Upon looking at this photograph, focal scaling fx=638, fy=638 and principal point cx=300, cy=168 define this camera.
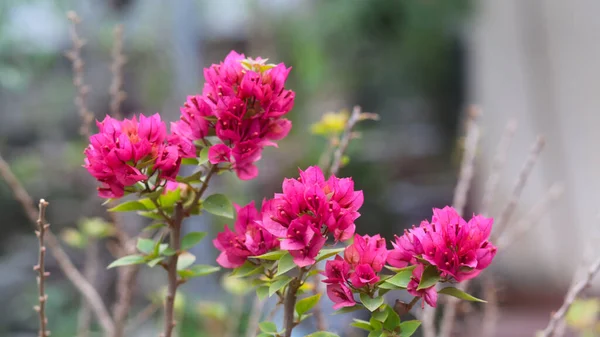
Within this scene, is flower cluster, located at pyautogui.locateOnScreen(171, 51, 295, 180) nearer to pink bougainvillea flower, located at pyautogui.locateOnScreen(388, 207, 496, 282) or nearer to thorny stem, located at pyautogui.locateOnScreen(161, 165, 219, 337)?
thorny stem, located at pyautogui.locateOnScreen(161, 165, 219, 337)

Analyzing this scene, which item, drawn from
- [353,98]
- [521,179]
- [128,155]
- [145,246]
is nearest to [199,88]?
[353,98]

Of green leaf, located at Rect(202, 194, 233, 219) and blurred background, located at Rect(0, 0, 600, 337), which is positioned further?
blurred background, located at Rect(0, 0, 600, 337)

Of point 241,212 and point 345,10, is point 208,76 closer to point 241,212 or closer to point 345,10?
point 241,212

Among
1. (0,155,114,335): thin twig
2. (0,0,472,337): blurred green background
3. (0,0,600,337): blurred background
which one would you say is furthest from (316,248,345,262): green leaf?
(0,0,600,337): blurred background

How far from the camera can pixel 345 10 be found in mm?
2904

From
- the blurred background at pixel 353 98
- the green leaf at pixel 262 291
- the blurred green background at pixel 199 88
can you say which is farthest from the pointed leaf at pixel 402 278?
the blurred background at pixel 353 98

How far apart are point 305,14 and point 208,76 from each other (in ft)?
9.15

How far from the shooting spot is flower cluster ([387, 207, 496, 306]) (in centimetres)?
46

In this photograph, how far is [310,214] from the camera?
1.54 feet

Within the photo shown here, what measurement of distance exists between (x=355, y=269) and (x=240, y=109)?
0.15 metres

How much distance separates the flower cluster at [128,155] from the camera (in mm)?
482

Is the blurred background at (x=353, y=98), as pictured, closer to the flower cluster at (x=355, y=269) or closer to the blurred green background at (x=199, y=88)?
the blurred green background at (x=199, y=88)

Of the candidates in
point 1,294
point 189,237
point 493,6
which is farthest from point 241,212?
point 493,6

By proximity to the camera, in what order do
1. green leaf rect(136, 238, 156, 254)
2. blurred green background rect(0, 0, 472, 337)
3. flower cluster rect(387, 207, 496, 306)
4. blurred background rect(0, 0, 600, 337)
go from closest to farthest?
1. flower cluster rect(387, 207, 496, 306)
2. green leaf rect(136, 238, 156, 254)
3. blurred green background rect(0, 0, 472, 337)
4. blurred background rect(0, 0, 600, 337)
